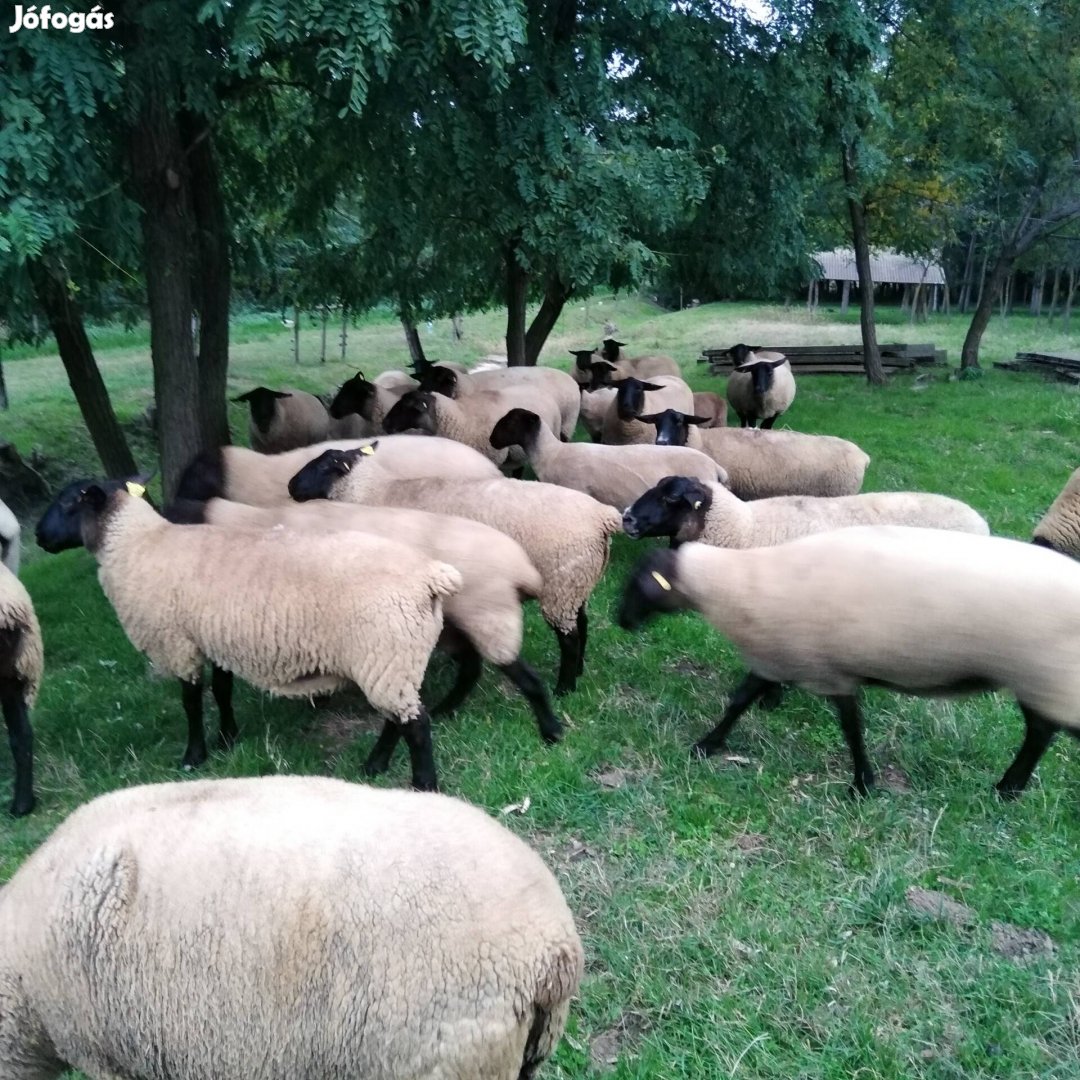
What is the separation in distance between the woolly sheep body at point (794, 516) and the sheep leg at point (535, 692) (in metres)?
1.13

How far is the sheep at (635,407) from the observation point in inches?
347

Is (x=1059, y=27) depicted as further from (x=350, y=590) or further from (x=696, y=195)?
(x=350, y=590)

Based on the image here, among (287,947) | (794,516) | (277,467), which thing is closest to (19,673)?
(277,467)

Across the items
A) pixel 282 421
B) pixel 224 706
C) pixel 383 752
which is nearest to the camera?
pixel 383 752

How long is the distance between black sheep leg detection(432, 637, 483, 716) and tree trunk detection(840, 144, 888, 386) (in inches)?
435

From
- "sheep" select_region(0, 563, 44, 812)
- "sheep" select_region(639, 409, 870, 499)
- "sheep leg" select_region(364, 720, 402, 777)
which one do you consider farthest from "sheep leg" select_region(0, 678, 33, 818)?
"sheep" select_region(639, 409, 870, 499)

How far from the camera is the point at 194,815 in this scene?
6.98 feet

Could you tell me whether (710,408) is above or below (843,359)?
below

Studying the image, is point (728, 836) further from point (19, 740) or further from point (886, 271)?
point (886, 271)

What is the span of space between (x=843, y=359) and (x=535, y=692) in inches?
591

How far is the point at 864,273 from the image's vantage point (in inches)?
588

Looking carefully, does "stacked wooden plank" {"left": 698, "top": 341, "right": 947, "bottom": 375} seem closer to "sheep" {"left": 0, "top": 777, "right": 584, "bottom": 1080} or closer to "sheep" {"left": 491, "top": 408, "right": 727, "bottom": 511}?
"sheep" {"left": 491, "top": 408, "right": 727, "bottom": 511}

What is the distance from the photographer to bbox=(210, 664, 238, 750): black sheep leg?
4578 mm

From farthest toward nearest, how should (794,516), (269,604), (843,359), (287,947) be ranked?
(843,359) < (794,516) < (269,604) < (287,947)
